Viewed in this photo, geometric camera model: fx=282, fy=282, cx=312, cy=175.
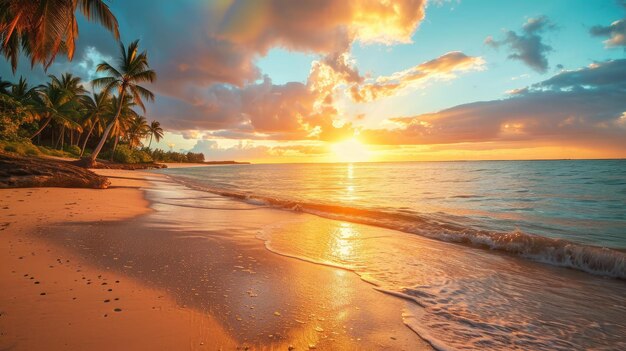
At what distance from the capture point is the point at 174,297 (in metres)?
3.42

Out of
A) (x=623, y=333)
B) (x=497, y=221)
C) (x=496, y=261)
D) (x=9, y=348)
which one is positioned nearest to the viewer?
(x=9, y=348)

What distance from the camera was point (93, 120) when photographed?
4766 cm

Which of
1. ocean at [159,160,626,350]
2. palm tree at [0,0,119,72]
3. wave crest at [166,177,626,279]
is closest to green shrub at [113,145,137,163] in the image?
palm tree at [0,0,119,72]

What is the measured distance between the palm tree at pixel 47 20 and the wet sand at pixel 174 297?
33.2ft

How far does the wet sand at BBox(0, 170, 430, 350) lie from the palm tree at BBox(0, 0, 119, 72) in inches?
398

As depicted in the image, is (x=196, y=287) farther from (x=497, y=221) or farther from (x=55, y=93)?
(x=55, y=93)

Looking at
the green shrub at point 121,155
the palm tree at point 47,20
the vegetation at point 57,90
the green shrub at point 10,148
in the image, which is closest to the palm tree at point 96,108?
the vegetation at point 57,90

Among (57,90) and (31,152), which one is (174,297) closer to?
(31,152)

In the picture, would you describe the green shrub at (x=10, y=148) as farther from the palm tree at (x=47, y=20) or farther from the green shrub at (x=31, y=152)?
the palm tree at (x=47, y=20)

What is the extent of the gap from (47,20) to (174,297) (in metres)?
15.1

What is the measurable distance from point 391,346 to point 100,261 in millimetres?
4492

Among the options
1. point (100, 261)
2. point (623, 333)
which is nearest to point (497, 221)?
point (623, 333)

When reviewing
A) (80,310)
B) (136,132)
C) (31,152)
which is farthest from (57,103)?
(80,310)

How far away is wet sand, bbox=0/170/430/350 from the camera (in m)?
2.62
